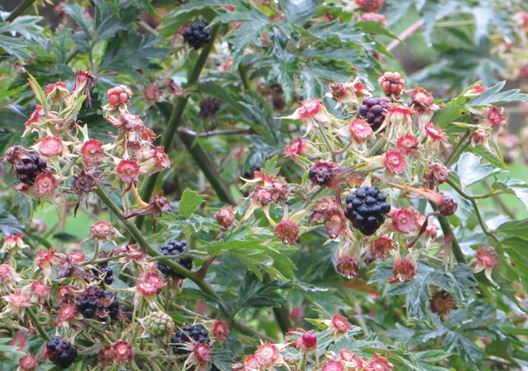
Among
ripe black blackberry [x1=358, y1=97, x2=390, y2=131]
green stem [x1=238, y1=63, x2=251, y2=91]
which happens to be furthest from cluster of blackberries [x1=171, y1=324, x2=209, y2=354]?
green stem [x1=238, y1=63, x2=251, y2=91]

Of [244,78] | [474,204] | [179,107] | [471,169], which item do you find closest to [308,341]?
[474,204]

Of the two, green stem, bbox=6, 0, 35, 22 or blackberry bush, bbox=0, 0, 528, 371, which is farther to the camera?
green stem, bbox=6, 0, 35, 22

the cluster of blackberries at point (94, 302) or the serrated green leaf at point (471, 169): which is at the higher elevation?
the cluster of blackberries at point (94, 302)

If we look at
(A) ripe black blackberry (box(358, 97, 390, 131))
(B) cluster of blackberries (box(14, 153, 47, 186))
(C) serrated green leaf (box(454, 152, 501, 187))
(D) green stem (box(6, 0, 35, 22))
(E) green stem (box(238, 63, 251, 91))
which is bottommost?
(C) serrated green leaf (box(454, 152, 501, 187))

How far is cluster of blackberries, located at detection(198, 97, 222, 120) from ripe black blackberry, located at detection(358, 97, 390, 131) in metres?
0.80

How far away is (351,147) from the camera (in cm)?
133

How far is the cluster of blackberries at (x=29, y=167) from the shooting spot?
129 cm

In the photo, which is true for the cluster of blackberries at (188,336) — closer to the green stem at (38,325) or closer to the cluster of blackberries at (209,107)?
the green stem at (38,325)

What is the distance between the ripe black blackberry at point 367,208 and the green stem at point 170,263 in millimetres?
327

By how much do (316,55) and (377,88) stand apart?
0.30m

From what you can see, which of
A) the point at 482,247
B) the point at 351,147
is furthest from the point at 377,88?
the point at 351,147

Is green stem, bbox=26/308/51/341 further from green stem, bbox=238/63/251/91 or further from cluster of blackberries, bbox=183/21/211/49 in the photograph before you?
green stem, bbox=238/63/251/91

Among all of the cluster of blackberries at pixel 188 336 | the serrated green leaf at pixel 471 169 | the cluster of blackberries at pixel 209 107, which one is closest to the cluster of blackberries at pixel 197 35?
the cluster of blackberries at pixel 209 107

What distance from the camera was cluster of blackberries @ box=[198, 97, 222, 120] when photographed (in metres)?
2.15
